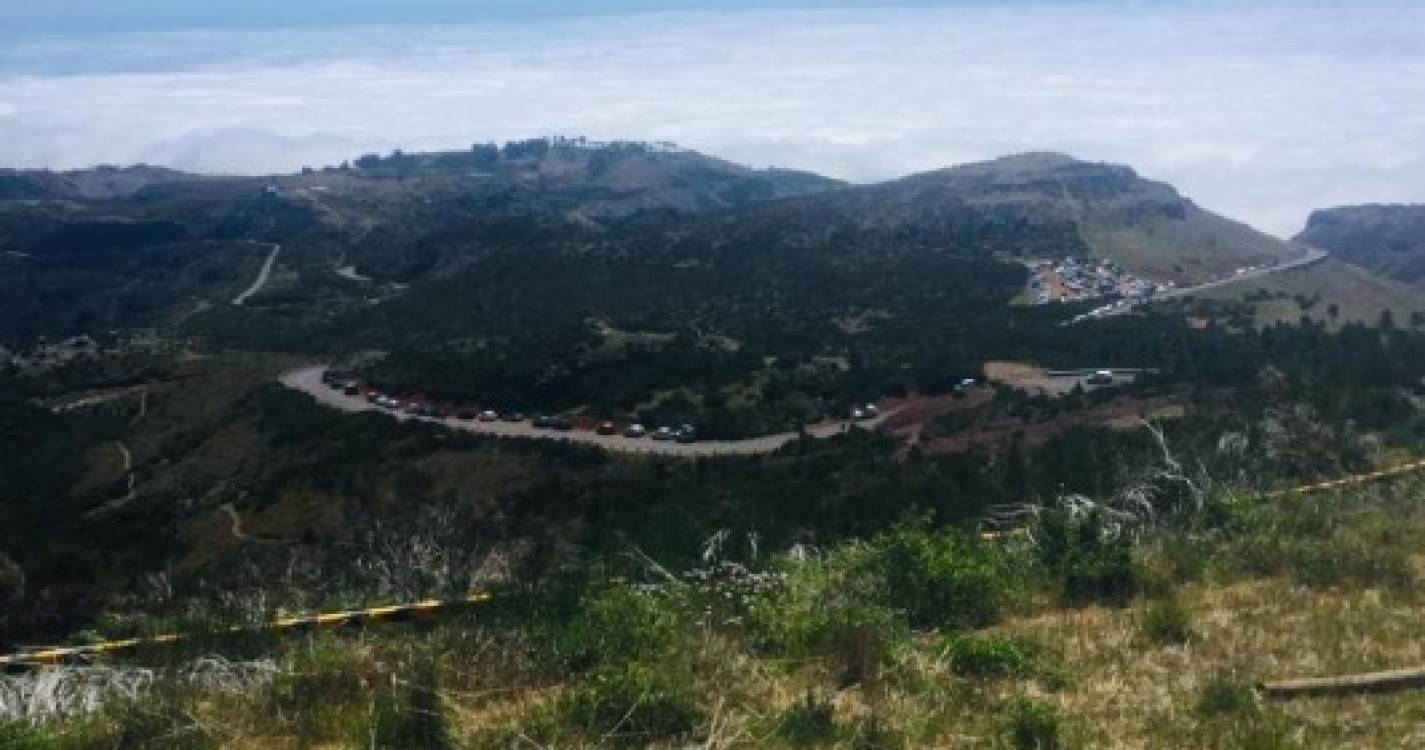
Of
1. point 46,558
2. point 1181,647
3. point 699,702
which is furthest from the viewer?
point 46,558

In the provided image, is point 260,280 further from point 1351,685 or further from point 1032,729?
point 1351,685

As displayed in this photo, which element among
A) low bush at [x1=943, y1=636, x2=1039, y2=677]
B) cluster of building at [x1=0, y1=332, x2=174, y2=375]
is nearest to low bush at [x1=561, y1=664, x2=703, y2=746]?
low bush at [x1=943, y1=636, x2=1039, y2=677]

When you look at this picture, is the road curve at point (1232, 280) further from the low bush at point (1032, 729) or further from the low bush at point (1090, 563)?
the low bush at point (1032, 729)

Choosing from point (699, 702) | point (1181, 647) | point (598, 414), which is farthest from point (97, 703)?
point (598, 414)

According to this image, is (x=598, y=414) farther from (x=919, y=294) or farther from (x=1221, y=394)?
(x=919, y=294)

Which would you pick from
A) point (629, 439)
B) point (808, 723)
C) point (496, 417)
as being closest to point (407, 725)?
point (808, 723)

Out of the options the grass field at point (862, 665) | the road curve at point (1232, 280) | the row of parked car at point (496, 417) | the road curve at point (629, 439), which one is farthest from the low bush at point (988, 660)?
the road curve at point (1232, 280)
